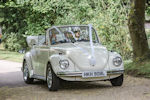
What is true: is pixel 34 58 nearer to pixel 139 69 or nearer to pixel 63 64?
pixel 63 64

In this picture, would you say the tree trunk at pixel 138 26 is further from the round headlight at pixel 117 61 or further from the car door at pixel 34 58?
the round headlight at pixel 117 61

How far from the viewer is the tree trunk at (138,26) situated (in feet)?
46.0

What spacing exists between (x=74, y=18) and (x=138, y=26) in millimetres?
11948

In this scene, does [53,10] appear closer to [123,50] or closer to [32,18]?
[32,18]

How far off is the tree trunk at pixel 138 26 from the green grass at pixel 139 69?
428 millimetres

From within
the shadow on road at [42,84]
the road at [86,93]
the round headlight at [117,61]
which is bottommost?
the shadow on road at [42,84]

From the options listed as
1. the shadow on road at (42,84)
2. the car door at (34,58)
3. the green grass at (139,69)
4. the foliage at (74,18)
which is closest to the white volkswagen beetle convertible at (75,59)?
the car door at (34,58)

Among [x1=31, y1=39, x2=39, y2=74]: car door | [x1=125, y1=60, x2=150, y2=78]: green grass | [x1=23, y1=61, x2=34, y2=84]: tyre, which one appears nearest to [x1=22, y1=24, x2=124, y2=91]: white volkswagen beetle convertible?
[x1=31, y1=39, x2=39, y2=74]: car door

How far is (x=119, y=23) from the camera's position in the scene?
22266mm

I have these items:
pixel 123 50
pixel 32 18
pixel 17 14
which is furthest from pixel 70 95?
pixel 17 14

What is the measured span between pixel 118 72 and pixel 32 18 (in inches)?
852

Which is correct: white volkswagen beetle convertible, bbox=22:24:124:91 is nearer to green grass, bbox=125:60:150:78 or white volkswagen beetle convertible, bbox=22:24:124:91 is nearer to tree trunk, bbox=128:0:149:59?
green grass, bbox=125:60:150:78

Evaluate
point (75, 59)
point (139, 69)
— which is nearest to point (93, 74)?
point (75, 59)

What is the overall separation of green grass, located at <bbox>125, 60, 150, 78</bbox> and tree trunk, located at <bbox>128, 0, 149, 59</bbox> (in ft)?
1.40
